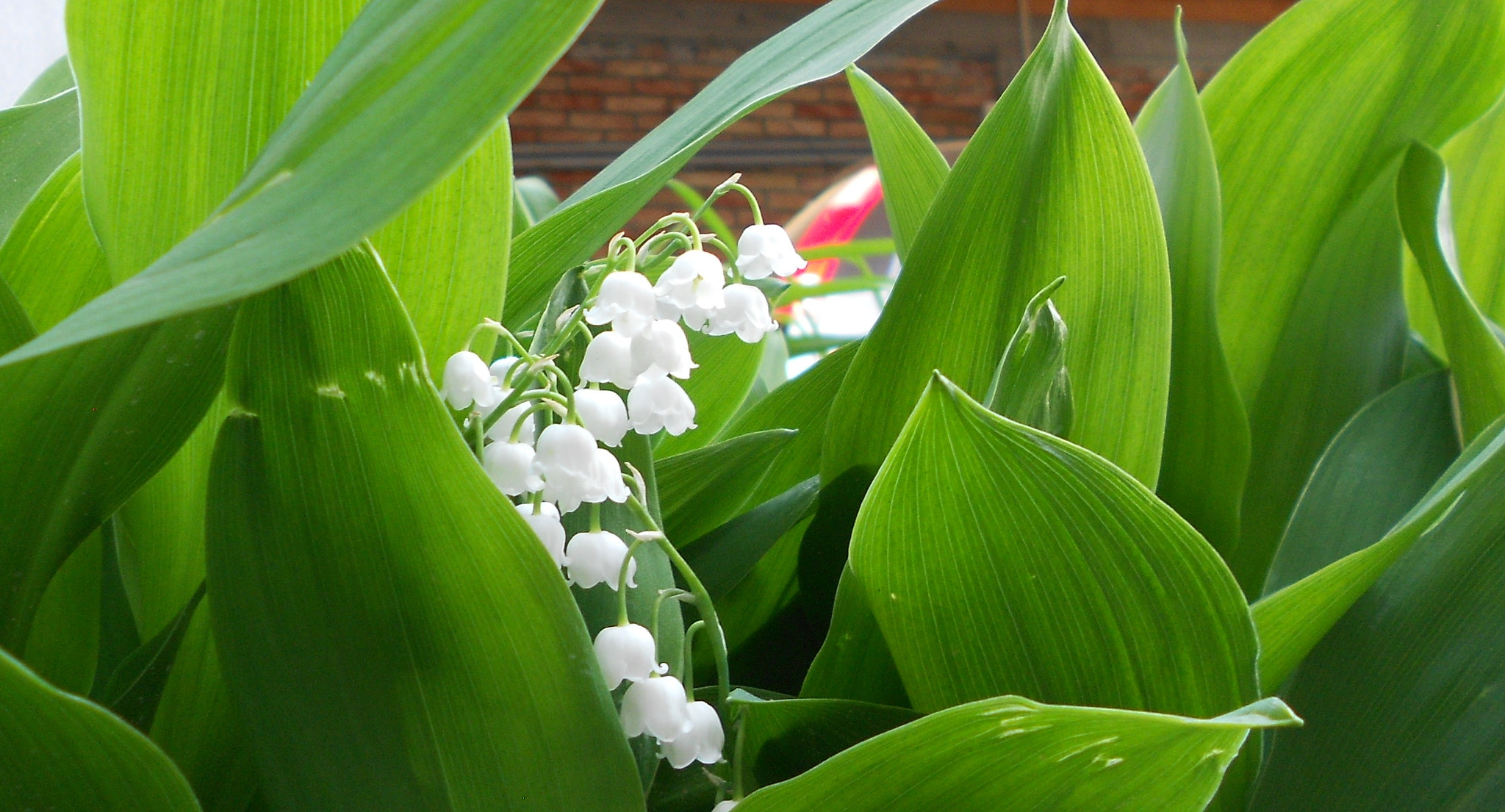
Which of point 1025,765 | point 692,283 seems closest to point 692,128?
point 692,283

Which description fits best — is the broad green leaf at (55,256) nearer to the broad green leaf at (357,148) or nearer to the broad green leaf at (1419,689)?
the broad green leaf at (357,148)

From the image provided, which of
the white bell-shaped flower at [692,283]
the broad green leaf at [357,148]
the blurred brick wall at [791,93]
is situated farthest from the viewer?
the blurred brick wall at [791,93]

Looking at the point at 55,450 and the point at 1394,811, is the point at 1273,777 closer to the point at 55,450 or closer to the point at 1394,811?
the point at 1394,811

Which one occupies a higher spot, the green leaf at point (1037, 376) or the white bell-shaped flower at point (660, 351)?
the white bell-shaped flower at point (660, 351)

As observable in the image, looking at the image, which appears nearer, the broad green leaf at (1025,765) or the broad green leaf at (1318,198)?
the broad green leaf at (1025,765)

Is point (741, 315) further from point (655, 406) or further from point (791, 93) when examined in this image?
point (791, 93)

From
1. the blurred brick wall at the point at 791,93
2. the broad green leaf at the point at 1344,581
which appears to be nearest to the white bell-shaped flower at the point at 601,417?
the broad green leaf at the point at 1344,581

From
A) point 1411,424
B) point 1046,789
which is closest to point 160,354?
Answer: point 1046,789

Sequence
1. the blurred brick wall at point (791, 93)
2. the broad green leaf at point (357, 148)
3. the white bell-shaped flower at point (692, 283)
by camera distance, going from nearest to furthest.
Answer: the broad green leaf at point (357, 148)
the white bell-shaped flower at point (692, 283)
the blurred brick wall at point (791, 93)

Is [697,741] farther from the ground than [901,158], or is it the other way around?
[901,158]
